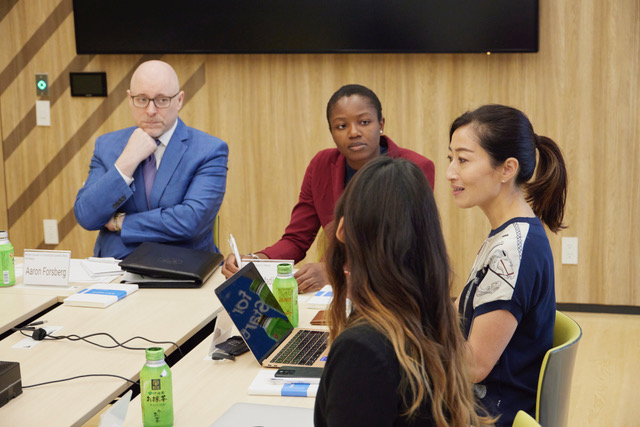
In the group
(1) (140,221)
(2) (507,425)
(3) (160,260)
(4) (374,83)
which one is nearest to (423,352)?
(2) (507,425)

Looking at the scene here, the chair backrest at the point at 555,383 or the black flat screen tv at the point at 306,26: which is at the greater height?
the black flat screen tv at the point at 306,26

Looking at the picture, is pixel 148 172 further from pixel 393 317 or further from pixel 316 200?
pixel 393 317

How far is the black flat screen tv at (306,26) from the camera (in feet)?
14.0

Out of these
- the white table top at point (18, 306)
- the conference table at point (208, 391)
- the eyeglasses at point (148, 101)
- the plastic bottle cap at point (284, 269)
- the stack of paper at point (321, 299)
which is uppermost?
the eyeglasses at point (148, 101)

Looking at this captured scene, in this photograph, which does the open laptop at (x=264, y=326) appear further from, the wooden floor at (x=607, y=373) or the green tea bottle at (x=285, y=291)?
the wooden floor at (x=607, y=373)

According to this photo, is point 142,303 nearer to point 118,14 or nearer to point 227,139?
point 227,139

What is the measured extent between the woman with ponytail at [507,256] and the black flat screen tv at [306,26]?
2.30 meters

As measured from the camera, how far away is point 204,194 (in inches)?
129

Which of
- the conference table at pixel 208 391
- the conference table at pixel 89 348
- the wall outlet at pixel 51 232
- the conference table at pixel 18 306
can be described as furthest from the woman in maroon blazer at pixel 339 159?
the wall outlet at pixel 51 232

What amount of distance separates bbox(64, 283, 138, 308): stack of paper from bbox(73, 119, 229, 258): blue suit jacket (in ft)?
1.47

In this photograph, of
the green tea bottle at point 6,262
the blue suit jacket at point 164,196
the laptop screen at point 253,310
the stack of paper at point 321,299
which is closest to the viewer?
the laptop screen at point 253,310

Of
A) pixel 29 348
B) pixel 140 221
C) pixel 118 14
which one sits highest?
pixel 118 14

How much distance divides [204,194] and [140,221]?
1.00 feet

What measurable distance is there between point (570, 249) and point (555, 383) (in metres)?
2.81
